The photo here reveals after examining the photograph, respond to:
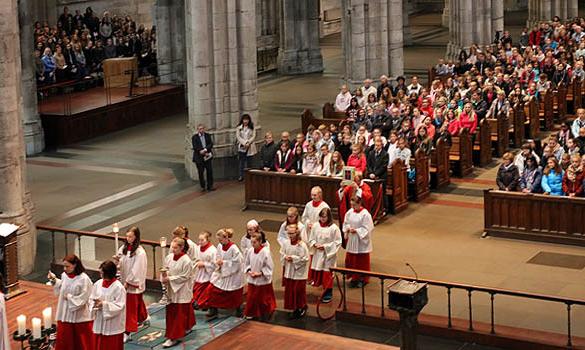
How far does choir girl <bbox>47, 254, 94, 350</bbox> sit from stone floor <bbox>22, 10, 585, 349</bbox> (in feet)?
14.2

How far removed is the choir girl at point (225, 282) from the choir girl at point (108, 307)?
7.52 ft

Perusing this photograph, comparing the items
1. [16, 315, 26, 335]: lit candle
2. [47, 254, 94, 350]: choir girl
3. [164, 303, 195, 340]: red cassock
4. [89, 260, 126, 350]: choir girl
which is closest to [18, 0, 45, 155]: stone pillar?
[164, 303, 195, 340]: red cassock

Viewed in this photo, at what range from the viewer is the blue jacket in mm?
22328

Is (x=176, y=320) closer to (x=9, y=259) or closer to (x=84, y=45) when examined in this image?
(x=9, y=259)

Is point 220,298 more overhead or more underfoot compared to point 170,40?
more underfoot

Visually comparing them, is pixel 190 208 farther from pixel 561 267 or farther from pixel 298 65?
pixel 298 65

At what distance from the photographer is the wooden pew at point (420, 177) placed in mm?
25047

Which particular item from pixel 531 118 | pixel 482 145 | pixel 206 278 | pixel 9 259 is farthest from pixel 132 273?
pixel 531 118

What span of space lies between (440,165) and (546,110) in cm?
725

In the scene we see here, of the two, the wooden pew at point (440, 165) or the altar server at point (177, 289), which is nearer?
the altar server at point (177, 289)

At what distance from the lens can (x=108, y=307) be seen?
16.0 m

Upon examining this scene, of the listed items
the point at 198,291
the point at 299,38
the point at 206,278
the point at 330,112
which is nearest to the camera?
the point at 206,278

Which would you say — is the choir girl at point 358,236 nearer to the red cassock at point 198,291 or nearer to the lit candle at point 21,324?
the red cassock at point 198,291

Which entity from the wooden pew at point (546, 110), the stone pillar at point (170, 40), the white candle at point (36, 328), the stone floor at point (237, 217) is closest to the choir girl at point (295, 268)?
the stone floor at point (237, 217)
